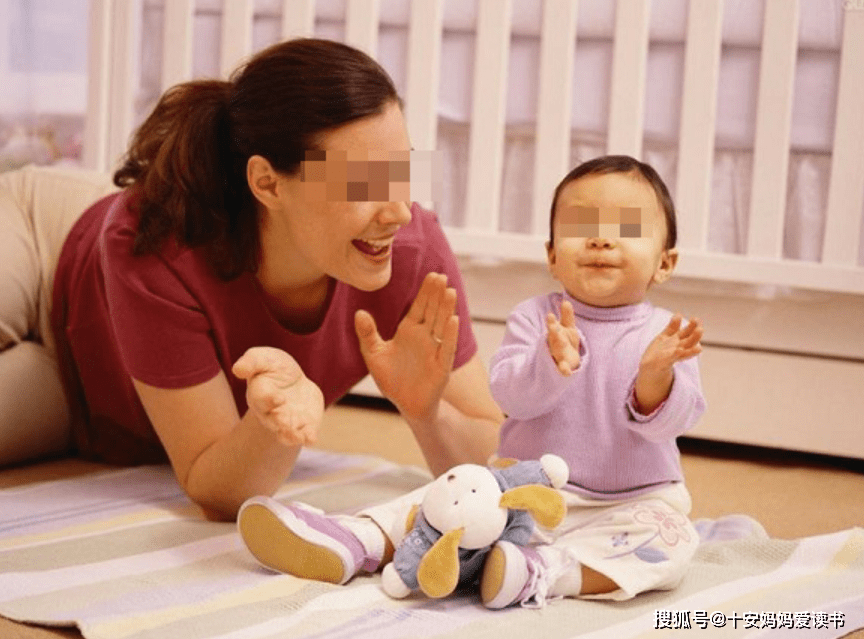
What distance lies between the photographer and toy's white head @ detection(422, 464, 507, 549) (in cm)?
93

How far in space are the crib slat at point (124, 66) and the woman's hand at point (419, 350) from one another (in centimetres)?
102

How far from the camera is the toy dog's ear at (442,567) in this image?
0.93 m

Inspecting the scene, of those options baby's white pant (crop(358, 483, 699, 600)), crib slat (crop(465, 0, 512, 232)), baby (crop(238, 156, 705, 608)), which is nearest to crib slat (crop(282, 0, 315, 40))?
crib slat (crop(465, 0, 512, 232))

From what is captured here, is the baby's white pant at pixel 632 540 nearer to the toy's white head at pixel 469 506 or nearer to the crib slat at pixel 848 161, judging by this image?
the toy's white head at pixel 469 506

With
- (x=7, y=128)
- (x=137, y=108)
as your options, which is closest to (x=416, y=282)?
(x=137, y=108)

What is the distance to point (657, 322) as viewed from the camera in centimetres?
105

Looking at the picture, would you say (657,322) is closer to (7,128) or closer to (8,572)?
(8,572)

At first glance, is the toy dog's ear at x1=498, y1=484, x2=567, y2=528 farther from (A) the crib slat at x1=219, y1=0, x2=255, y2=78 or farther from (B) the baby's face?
(A) the crib slat at x1=219, y1=0, x2=255, y2=78

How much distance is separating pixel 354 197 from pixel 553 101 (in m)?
0.74

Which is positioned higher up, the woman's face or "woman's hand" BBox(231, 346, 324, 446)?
the woman's face

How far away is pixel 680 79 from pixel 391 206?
783mm

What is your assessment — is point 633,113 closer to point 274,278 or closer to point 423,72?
point 423,72

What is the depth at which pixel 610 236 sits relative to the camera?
1.00m

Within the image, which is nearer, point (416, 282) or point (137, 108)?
point (416, 282)
